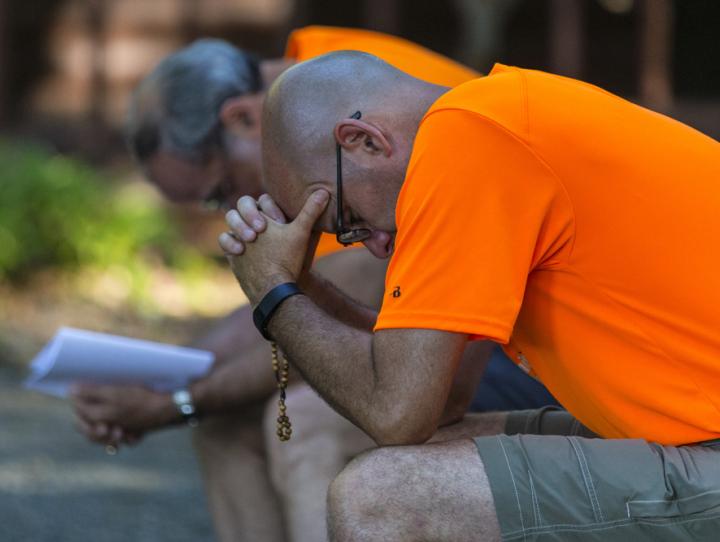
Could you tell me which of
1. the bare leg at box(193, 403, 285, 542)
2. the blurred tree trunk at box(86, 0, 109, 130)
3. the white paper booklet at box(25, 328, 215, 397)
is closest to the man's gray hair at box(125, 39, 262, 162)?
the white paper booklet at box(25, 328, 215, 397)

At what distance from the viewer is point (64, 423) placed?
230 inches

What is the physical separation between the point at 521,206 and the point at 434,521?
1.75ft

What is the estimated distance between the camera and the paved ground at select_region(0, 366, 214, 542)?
4.20 meters

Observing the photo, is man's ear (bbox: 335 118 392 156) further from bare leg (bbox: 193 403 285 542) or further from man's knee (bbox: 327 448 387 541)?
bare leg (bbox: 193 403 285 542)

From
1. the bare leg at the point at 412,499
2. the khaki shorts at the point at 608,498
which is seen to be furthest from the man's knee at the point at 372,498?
the khaki shorts at the point at 608,498

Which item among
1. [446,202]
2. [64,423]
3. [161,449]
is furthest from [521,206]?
[64,423]

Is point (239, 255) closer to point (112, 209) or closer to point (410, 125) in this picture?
point (410, 125)

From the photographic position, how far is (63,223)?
795 centimetres

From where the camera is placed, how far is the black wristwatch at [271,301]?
7.76 ft

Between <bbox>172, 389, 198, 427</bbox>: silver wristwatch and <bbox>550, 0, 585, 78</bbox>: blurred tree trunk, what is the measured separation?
19.4ft

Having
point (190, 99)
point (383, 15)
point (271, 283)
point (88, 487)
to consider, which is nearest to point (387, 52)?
point (190, 99)

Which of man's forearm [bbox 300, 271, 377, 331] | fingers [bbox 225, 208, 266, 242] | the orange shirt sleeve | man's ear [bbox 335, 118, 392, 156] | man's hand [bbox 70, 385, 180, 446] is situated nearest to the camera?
the orange shirt sleeve

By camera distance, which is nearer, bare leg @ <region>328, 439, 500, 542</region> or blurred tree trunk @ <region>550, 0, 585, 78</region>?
bare leg @ <region>328, 439, 500, 542</region>

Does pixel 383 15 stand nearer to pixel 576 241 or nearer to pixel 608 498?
pixel 576 241
